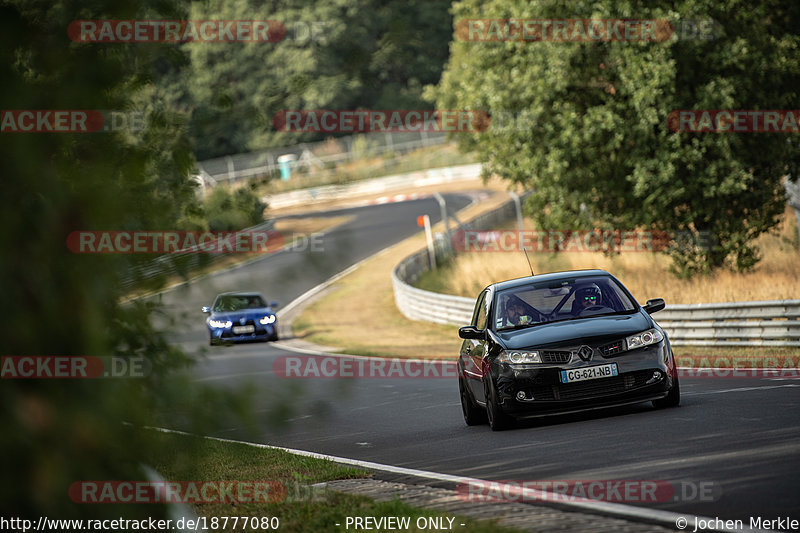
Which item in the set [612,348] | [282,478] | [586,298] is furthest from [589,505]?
[586,298]

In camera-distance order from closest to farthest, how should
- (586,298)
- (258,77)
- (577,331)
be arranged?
(258,77) < (577,331) < (586,298)

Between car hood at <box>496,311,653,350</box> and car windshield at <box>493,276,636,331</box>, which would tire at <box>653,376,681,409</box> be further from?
car windshield at <box>493,276,636,331</box>

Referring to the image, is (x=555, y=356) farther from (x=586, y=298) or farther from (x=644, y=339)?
(x=586, y=298)

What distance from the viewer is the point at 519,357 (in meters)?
11.4

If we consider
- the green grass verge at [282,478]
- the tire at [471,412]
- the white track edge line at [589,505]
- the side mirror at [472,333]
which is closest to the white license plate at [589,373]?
the side mirror at [472,333]

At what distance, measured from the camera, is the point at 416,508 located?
7555mm

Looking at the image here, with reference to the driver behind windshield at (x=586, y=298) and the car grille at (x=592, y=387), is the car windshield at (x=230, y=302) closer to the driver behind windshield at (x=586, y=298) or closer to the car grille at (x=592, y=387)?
the car grille at (x=592, y=387)

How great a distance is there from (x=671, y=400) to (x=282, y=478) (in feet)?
14.6

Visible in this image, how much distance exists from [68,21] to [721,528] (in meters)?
4.16

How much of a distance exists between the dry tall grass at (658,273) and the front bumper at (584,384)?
12.3m

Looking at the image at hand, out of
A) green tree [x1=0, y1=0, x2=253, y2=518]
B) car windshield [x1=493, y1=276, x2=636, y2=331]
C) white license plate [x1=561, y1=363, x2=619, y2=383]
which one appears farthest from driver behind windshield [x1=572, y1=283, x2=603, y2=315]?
green tree [x1=0, y1=0, x2=253, y2=518]

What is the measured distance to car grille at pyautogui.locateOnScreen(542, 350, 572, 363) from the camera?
36.9 feet

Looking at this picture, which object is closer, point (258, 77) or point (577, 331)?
point (258, 77)

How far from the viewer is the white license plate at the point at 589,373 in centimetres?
1115
